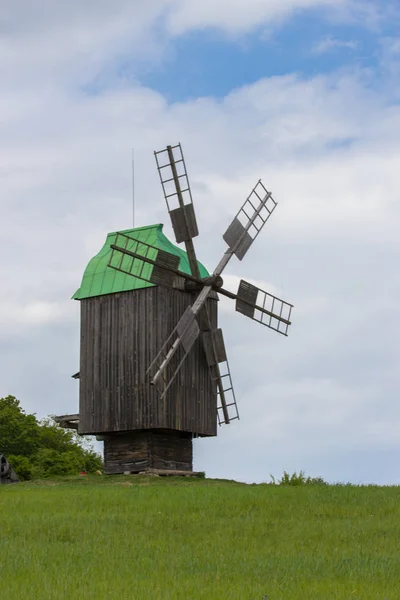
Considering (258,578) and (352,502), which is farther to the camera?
(352,502)

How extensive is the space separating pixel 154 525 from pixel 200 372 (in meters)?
12.4

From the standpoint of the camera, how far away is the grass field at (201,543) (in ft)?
39.8

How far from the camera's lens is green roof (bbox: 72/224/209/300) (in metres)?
29.8

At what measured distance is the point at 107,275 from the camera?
Result: 99.9ft

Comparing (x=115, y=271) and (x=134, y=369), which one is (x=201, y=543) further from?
(x=115, y=271)

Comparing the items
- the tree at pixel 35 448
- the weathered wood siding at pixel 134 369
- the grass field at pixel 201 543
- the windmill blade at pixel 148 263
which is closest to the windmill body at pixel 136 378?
the weathered wood siding at pixel 134 369

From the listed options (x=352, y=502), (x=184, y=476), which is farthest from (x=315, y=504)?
(x=184, y=476)

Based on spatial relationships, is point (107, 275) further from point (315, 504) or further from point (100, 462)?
point (100, 462)

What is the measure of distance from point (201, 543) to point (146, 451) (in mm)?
13096

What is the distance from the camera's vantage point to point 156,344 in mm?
28750

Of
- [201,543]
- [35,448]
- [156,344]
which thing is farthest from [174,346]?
[35,448]

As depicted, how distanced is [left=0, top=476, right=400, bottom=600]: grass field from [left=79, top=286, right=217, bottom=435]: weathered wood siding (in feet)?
14.7

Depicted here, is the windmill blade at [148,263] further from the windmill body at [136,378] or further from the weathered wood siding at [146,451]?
the weathered wood siding at [146,451]

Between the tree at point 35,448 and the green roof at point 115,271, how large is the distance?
14999mm
